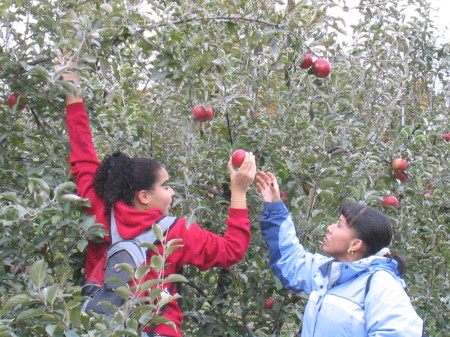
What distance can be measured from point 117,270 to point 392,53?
2.23 m

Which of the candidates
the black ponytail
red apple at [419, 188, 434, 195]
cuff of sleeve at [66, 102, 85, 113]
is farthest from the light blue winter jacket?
red apple at [419, 188, 434, 195]

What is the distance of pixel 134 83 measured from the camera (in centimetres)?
316

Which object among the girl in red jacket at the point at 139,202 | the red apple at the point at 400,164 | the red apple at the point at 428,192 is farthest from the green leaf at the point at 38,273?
the red apple at the point at 428,192

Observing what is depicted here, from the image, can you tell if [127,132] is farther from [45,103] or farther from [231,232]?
[231,232]

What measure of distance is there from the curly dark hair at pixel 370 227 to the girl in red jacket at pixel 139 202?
366mm

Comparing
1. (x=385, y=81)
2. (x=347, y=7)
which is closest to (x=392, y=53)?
(x=385, y=81)

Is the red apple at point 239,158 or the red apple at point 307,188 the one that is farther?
the red apple at point 307,188

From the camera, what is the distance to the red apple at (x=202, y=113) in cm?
243

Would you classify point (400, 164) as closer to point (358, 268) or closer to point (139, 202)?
point (358, 268)

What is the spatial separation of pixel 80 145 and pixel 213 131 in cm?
80

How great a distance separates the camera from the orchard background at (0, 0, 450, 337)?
7.21ft

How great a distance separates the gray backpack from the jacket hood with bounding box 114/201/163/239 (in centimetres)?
2

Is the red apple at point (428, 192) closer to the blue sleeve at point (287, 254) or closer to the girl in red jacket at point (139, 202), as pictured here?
the blue sleeve at point (287, 254)

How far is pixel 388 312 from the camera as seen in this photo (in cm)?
186
